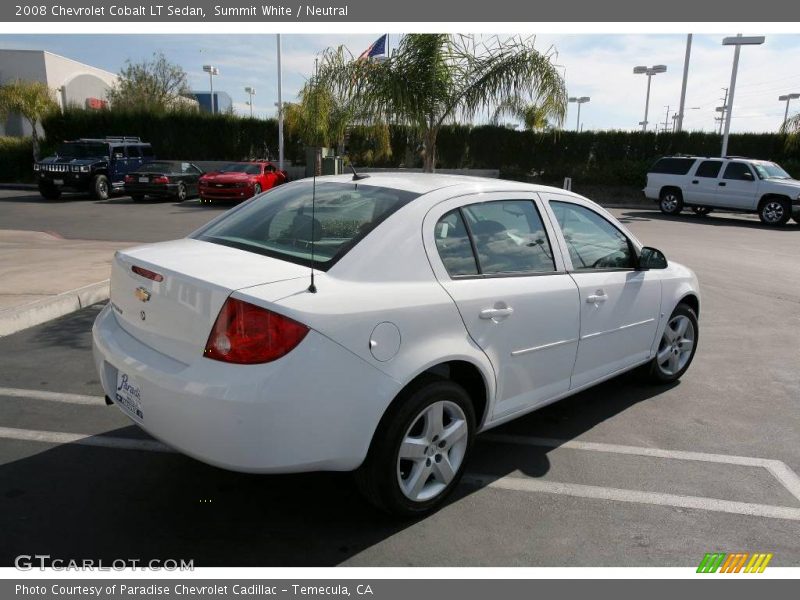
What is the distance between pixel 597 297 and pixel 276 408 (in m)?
2.30

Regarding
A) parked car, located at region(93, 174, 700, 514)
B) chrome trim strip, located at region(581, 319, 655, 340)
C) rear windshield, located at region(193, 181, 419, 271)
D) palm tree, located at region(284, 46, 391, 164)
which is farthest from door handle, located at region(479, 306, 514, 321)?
palm tree, located at region(284, 46, 391, 164)

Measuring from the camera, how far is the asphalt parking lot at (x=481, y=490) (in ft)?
9.45

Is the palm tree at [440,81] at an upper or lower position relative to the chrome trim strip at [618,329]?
upper

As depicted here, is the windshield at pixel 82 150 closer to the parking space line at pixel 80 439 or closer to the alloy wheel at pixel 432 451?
the parking space line at pixel 80 439

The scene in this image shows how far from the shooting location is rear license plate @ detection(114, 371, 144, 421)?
9.55 feet

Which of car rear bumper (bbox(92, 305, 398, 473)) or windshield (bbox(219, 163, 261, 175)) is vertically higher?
windshield (bbox(219, 163, 261, 175))

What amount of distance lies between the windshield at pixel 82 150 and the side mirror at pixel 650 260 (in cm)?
2095

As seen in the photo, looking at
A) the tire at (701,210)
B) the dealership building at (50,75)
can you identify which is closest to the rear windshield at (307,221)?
the tire at (701,210)

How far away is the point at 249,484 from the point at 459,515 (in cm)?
115

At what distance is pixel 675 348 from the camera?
5105mm

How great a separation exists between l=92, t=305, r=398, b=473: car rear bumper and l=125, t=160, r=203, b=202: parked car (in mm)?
19159

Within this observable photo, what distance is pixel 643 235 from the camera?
15.3 meters

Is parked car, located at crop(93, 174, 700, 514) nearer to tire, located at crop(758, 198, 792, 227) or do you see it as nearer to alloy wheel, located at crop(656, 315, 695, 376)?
alloy wheel, located at crop(656, 315, 695, 376)

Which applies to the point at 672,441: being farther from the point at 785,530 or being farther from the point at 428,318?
the point at 428,318
